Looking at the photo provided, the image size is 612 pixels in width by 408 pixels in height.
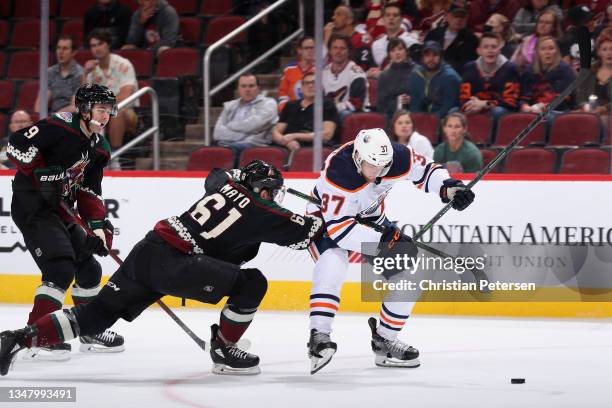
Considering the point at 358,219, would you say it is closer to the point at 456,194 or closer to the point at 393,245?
the point at 393,245

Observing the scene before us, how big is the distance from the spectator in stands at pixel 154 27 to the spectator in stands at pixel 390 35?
165 cm

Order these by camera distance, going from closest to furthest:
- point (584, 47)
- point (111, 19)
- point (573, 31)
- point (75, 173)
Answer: point (75, 173) → point (584, 47) → point (573, 31) → point (111, 19)

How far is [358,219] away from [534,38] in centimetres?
273

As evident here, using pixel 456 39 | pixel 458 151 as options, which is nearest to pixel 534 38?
pixel 456 39

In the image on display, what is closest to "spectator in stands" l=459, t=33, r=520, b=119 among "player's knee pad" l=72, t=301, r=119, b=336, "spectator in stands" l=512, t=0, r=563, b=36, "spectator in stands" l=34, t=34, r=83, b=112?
"spectator in stands" l=512, t=0, r=563, b=36

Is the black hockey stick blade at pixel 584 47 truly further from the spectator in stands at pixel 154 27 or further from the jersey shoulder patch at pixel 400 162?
the spectator in stands at pixel 154 27

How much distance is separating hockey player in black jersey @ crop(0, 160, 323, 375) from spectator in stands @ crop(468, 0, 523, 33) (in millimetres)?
3345

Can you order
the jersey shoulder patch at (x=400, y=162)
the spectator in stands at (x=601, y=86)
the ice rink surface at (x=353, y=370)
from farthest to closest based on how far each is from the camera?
the spectator in stands at (x=601, y=86) < the jersey shoulder patch at (x=400, y=162) < the ice rink surface at (x=353, y=370)

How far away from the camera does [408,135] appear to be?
693cm

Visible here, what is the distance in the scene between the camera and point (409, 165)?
5.07m

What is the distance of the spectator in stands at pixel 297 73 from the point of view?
7324 mm

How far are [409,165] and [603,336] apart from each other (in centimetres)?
170

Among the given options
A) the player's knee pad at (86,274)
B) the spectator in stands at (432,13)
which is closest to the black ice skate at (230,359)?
the player's knee pad at (86,274)

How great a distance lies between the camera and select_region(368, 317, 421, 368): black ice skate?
5.05 m
